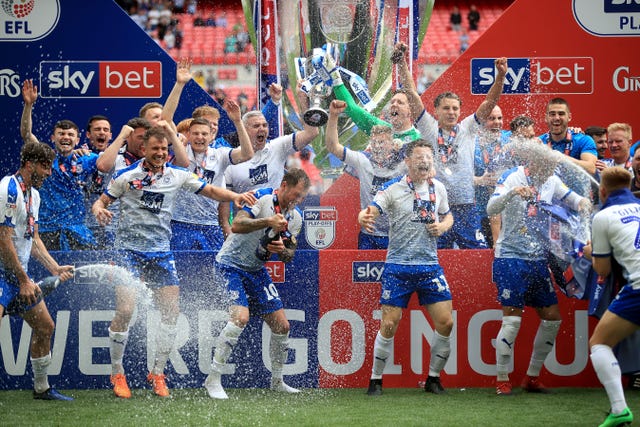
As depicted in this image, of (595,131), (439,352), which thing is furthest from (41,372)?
(595,131)

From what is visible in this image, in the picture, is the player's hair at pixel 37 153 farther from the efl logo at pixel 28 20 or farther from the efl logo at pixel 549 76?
the efl logo at pixel 549 76

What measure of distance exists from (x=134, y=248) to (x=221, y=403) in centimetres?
142

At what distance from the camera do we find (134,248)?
809 centimetres

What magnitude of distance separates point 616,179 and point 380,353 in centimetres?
250

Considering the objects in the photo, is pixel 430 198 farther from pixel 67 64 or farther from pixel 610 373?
pixel 67 64

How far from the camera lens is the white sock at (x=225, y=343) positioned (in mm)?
7965

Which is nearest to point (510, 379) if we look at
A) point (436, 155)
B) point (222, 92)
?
point (436, 155)

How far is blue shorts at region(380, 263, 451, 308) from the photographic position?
8.12 m

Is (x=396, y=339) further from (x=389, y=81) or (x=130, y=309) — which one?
(x=389, y=81)

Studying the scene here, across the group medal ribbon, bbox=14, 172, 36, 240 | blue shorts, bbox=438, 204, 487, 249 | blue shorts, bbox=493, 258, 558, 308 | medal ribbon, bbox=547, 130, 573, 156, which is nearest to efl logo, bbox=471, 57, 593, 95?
medal ribbon, bbox=547, 130, 573, 156

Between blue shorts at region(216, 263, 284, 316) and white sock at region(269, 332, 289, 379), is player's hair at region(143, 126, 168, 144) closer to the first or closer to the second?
blue shorts at region(216, 263, 284, 316)

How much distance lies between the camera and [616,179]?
259 inches

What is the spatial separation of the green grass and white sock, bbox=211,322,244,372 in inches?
11.6

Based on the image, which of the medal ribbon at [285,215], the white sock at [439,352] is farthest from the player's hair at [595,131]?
the medal ribbon at [285,215]
